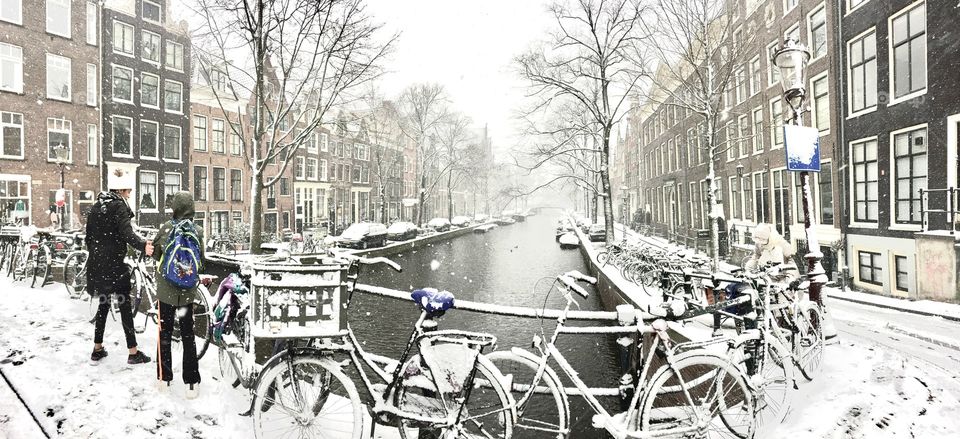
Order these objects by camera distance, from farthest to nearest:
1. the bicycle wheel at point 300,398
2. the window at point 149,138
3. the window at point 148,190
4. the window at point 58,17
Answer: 1. the window at point 149,138
2. the window at point 148,190
3. the window at point 58,17
4. the bicycle wheel at point 300,398

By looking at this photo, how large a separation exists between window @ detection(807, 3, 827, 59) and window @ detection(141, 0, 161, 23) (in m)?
30.2

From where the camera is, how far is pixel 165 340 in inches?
147

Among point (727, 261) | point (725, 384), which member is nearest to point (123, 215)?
point (725, 384)

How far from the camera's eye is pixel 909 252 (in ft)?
35.5

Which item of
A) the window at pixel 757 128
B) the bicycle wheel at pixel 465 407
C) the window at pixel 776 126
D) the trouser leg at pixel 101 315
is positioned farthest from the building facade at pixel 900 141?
the trouser leg at pixel 101 315

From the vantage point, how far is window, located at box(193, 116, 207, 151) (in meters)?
28.3

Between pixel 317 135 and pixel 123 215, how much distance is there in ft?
122

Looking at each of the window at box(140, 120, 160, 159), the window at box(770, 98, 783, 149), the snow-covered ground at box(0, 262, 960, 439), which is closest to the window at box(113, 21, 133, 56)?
the window at box(140, 120, 160, 159)

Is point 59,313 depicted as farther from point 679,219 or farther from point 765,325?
point 679,219

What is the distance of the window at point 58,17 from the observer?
69.4 ft

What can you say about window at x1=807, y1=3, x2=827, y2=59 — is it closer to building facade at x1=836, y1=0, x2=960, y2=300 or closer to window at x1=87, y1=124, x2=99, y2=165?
building facade at x1=836, y1=0, x2=960, y2=300

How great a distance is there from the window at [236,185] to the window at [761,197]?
29.0 meters

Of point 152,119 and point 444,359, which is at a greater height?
point 152,119

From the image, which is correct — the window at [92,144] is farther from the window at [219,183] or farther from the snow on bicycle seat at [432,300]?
the snow on bicycle seat at [432,300]
